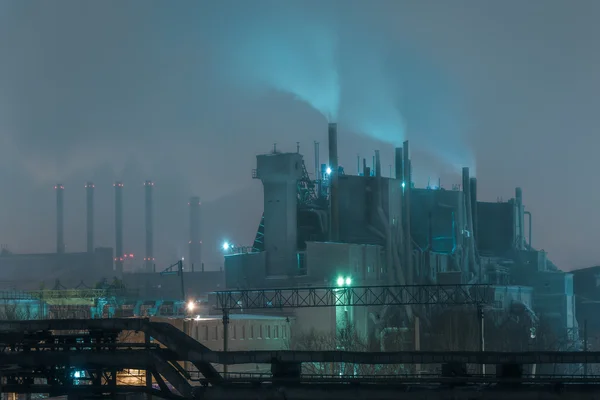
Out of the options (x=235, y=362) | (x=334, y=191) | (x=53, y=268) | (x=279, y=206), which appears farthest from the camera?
(x=53, y=268)

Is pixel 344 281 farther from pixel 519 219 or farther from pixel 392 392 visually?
pixel 392 392

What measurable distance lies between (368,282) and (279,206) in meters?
10.2

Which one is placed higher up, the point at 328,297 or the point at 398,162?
the point at 398,162

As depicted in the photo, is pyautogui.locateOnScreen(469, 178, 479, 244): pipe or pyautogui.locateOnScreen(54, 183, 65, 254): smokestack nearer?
pyautogui.locateOnScreen(469, 178, 479, 244): pipe

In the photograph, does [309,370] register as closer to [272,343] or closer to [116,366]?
[272,343]

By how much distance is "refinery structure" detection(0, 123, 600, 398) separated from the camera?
3130 inches

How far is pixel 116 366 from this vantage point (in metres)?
18.9

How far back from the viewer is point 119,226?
643 feet

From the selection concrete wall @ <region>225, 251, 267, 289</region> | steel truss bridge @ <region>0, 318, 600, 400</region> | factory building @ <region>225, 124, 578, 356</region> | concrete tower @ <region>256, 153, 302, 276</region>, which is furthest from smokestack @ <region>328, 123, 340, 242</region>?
steel truss bridge @ <region>0, 318, 600, 400</region>

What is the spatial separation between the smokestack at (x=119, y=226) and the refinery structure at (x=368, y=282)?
276 feet

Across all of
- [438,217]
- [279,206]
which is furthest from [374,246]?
[438,217]

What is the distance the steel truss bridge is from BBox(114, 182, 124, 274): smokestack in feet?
560

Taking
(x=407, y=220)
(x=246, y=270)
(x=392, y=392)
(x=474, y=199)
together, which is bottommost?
(x=392, y=392)

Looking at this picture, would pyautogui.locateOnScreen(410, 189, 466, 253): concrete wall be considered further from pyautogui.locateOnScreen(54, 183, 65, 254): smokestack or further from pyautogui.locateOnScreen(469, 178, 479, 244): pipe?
pyautogui.locateOnScreen(54, 183, 65, 254): smokestack
